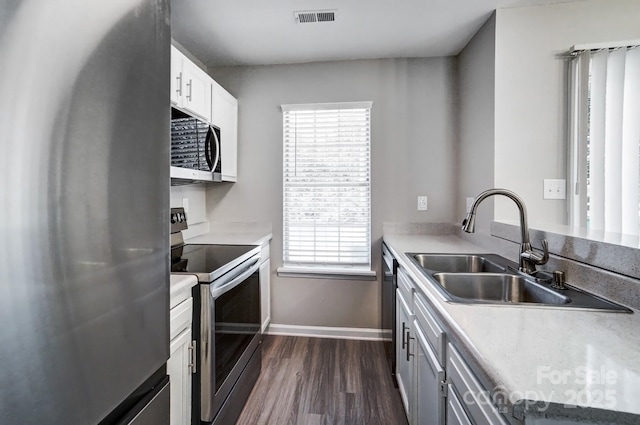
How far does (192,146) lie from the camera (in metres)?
2.01

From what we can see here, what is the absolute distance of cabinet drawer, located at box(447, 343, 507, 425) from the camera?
0.70 meters

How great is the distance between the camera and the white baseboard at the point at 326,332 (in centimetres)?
272

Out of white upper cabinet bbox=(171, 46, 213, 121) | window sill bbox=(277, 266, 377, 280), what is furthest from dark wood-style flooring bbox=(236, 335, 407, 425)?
white upper cabinet bbox=(171, 46, 213, 121)

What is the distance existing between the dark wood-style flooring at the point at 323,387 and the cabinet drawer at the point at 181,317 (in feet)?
2.68

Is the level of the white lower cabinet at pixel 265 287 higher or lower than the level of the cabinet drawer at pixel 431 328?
lower

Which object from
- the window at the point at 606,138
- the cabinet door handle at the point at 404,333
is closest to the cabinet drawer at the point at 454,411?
the cabinet door handle at the point at 404,333

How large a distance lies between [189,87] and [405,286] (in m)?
1.78

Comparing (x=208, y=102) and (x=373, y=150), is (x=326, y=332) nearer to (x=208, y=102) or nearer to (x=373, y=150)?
(x=373, y=150)

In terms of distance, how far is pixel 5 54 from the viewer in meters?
0.39

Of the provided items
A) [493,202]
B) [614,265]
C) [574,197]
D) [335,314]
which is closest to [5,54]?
[614,265]

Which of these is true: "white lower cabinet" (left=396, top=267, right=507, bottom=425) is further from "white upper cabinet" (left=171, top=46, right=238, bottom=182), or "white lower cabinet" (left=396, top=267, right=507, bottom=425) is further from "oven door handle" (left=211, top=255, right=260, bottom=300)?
"white upper cabinet" (left=171, top=46, right=238, bottom=182)

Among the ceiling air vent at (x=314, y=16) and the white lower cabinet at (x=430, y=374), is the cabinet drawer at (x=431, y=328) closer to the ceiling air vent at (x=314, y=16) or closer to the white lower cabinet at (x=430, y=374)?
the white lower cabinet at (x=430, y=374)

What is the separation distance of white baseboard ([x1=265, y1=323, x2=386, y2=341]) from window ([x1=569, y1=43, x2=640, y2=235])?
1734 mm

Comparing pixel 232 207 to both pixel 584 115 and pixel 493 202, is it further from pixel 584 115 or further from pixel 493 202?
pixel 584 115
